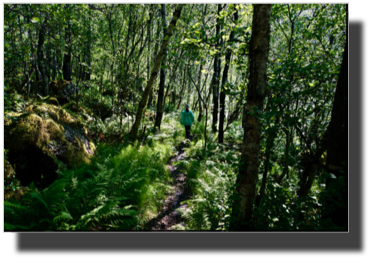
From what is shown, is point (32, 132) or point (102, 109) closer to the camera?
point (32, 132)

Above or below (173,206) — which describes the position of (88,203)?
above

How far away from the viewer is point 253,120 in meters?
2.73

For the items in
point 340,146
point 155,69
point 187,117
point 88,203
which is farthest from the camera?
point 187,117

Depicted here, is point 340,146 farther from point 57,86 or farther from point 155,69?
point 57,86

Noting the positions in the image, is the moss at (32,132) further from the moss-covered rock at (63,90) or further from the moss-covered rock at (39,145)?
the moss-covered rock at (63,90)

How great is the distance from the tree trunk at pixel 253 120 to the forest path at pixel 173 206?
1.55 metres

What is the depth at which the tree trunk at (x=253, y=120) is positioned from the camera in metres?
2.57

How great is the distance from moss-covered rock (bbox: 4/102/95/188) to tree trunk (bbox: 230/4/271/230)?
12.9ft

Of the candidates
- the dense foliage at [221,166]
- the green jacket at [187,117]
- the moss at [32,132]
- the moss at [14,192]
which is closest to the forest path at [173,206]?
the dense foliage at [221,166]

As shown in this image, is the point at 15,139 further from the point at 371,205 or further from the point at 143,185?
the point at 371,205

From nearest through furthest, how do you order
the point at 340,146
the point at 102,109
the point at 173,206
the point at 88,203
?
1. the point at 340,146
2. the point at 88,203
3. the point at 173,206
4. the point at 102,109

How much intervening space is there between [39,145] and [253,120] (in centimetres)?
460

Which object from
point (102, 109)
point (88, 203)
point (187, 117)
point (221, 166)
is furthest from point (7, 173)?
point (102, 109)

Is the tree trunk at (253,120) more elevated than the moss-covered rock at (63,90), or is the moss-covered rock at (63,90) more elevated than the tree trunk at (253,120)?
the moss-covered rock at (63,90)
